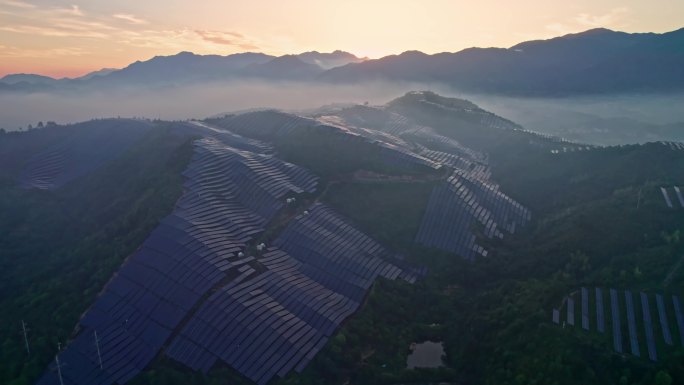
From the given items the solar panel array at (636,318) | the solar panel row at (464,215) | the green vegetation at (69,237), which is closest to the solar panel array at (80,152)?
the green vegetation at (69,237)

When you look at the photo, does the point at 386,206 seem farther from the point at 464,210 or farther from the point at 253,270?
the point at 253,270

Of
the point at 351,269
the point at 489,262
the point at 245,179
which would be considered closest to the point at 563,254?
the point at 489,262

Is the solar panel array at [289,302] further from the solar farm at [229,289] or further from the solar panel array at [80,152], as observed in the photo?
the solar panel array at [80,152]

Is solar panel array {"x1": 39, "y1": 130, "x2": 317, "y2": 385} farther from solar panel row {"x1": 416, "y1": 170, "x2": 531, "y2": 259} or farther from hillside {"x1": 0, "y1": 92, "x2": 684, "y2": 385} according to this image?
solar panel row {"x1": 416, "y1": 170, "x2": 531, "y2": 259}

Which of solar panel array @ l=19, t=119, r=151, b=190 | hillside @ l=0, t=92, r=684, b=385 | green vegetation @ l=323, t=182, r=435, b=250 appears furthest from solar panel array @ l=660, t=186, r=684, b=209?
solar panel array @ l=19, t=119, r=151, b=190

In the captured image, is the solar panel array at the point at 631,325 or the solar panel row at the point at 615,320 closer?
the solar panel array at the point at 631,325
